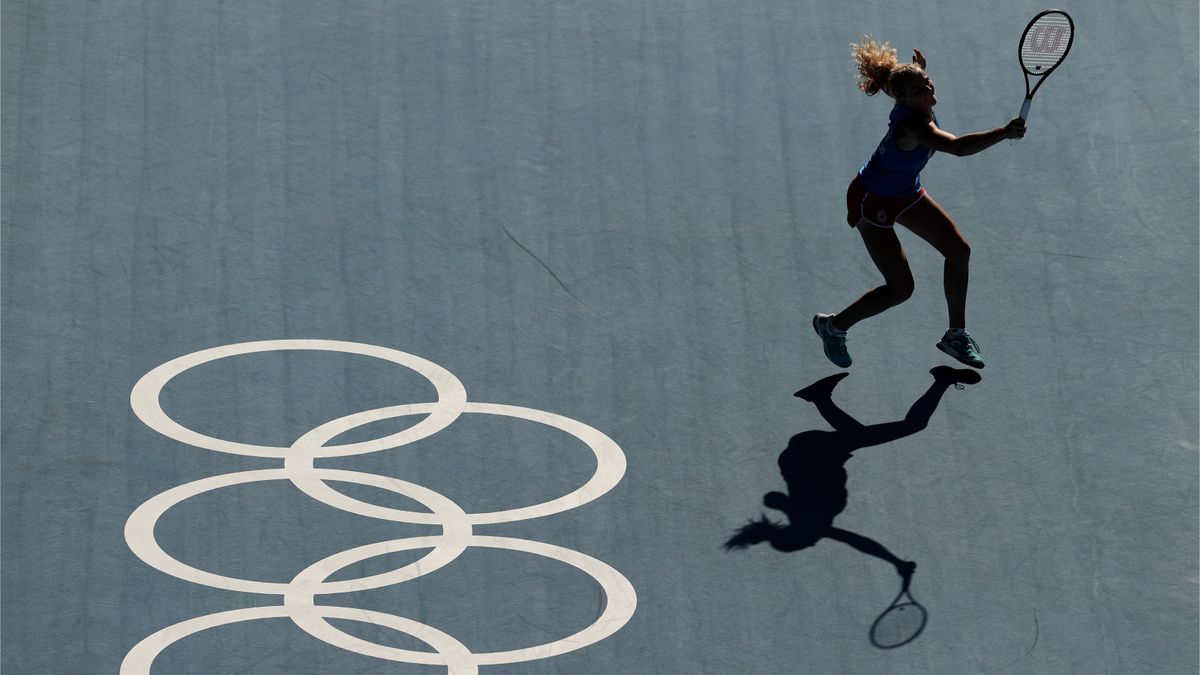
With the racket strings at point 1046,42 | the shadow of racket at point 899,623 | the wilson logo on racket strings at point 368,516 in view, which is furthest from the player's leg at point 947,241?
the wilson logo on racket strings at point 368,516

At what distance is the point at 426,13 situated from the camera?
1138cm

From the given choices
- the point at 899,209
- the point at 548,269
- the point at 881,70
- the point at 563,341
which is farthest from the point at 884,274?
the point at 548,269

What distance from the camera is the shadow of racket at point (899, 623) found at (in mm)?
8148

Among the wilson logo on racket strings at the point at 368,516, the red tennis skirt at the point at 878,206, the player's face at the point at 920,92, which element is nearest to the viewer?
the wilson logo on racket strings at the point at 368,516

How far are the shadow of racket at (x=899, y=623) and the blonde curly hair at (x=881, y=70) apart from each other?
293 cm

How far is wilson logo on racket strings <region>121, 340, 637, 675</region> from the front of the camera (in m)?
8.02

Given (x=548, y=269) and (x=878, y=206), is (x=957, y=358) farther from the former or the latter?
(x=548, y=269)

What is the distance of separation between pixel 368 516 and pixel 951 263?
150 inches

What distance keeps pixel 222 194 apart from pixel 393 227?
1170 millimetres

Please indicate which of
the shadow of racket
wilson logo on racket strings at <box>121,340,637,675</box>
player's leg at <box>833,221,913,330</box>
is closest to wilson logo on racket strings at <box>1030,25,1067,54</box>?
player's leg at <box>833,221,913,330</box>

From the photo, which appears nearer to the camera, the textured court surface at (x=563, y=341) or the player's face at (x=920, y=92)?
the textured court surface at (x=563, y=341)

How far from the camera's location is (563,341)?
31.4ft

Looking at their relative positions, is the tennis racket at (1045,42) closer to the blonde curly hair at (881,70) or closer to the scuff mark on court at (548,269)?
the blonde curly hair at (881,70)

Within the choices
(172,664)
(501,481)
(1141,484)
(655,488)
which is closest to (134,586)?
(172,664)
